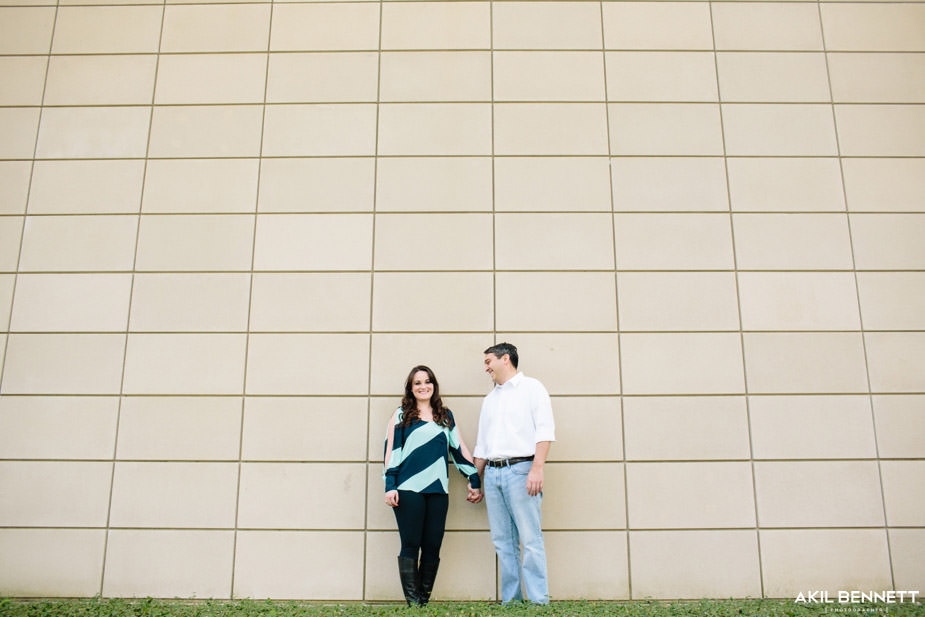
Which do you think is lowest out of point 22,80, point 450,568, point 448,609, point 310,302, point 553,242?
point 448,609

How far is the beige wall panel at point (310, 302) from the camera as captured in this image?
3.93 metres

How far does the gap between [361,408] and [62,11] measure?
3.72 meters

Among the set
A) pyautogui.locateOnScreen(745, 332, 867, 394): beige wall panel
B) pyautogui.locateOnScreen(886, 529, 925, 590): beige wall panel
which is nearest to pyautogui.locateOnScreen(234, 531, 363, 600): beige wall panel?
pyautogui.locateOnScreen(745, 332, 867, 394): beige wall panel

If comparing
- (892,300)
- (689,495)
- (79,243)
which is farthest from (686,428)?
(79,243)

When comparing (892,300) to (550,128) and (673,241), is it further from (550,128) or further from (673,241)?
(550,128)

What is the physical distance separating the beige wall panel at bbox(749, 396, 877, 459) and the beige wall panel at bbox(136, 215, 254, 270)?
3459 mm

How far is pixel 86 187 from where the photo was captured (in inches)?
164

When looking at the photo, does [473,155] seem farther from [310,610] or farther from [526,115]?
[310,610]

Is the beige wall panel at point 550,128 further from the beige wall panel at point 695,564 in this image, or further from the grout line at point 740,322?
the beige wall panel at point 695,564

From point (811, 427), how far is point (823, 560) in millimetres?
779

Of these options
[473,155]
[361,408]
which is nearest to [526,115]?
[473,155]

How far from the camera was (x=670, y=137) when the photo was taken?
13.9 ft

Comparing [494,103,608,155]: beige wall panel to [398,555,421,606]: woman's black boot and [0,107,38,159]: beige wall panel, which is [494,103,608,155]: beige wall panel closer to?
[398,555,421,606]: woman's black boot

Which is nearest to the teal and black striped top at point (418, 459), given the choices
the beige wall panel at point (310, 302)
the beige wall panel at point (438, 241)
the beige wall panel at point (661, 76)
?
the beige wall panel at point (310, 302)
